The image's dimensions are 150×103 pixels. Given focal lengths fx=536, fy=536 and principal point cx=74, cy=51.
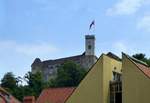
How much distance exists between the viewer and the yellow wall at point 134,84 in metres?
47.5

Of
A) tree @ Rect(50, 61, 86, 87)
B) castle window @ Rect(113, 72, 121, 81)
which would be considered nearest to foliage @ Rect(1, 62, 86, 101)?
tree @ Rect(50, 61, 86, 87)

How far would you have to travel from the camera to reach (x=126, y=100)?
1925 inches

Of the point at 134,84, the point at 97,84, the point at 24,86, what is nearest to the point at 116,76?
the point at 97,84

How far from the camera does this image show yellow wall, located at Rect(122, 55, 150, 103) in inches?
1870

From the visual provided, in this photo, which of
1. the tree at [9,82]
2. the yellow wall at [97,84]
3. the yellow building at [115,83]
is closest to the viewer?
the yellow building at [115,83]

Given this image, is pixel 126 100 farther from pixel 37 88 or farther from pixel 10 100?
pixel 37 88

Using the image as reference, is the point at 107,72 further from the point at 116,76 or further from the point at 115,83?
the point at 116,76

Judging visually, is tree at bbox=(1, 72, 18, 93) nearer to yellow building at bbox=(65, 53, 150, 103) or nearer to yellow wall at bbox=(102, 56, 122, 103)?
yellow building at bbox=(65, 53, 150, 103)

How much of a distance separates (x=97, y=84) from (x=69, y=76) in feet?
308

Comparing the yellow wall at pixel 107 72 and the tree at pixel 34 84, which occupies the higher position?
the tree at pixel 34 84

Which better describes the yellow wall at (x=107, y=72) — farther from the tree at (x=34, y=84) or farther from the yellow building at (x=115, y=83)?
the tree at (x=34, y=84)

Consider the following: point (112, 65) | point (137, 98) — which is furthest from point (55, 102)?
point (137, 98)

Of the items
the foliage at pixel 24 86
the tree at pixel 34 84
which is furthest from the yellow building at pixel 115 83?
the tree at pixel 34 84

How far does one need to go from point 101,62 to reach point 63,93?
44.1ft
